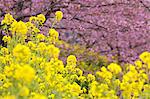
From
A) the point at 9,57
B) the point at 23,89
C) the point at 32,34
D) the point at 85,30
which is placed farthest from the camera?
the point at 85,30

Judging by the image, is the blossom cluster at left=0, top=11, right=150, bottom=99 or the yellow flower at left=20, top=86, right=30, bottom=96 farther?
the blossom cluster at left=0, top=11, right=150, bottom=99

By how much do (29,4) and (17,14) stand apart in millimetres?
418

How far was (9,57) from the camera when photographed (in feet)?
22.3

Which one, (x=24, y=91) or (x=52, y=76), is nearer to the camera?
(x=24, y=91)

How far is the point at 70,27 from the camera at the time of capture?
10.8 metres

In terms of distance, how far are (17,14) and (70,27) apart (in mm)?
1039

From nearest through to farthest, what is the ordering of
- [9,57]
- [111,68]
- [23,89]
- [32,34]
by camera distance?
[23,89], [111,68], [9,57], [32,34]

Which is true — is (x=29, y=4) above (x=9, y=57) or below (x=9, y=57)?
above

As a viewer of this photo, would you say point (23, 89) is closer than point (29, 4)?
Yes

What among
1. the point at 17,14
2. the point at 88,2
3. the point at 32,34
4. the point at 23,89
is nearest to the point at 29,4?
the point at 17,14

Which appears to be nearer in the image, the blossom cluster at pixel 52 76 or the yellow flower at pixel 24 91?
the yellow flower at pixel 24 91

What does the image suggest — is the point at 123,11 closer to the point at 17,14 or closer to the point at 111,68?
the point at 17,14

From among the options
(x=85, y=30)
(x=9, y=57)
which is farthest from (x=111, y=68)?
(x=85, y=30)

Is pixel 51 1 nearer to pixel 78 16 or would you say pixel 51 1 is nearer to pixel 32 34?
pixel 78 16
